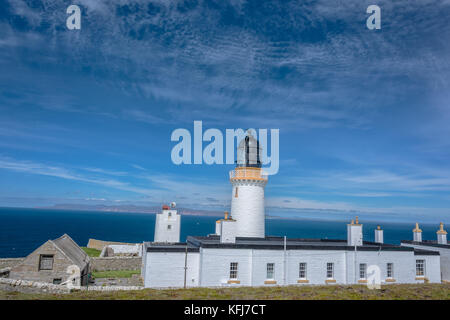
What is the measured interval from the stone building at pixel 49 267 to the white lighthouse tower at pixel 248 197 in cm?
1501

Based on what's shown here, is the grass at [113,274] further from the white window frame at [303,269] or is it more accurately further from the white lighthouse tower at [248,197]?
the white window frame at [303,269]

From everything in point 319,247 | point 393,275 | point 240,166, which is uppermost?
point 240,166

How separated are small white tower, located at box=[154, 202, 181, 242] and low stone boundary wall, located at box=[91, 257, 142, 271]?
7.30 meters

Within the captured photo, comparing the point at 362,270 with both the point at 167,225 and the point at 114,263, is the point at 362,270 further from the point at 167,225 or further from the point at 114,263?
the point at 167,225

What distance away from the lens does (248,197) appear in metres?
32.3

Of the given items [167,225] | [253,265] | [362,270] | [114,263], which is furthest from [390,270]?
[167,225]

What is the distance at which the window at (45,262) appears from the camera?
81.1 feet

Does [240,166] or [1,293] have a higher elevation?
[240,166]

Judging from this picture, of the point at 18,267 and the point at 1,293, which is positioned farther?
the point at 18,267

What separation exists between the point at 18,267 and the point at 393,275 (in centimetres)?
3021

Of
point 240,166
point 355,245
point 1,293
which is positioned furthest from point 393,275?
point 1,293

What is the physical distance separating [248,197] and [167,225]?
61.9 feet

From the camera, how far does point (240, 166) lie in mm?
33406
